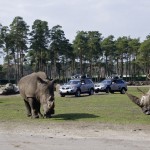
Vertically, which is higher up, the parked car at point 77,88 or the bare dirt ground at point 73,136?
the parked car at point 77,88

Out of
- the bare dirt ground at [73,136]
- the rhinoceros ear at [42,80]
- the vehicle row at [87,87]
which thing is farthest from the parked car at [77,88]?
the bare dirt ground at [73,136]

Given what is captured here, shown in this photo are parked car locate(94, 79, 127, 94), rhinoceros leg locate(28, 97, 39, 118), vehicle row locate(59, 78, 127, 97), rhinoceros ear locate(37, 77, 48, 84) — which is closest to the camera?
rhinoceros ear locate(37, 77, 48, 84)

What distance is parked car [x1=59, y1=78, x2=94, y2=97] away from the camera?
44.0 metres

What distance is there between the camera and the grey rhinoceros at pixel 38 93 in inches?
760

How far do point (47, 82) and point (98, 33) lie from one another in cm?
8233

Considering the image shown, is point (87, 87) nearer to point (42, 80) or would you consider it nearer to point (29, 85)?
point (29, 85)

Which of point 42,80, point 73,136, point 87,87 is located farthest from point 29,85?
point 87,87

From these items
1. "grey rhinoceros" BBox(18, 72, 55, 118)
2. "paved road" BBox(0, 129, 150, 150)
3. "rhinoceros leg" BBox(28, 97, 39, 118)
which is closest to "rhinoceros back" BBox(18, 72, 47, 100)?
"grey rhinoceros" BBox(18, 72, 55, 118)

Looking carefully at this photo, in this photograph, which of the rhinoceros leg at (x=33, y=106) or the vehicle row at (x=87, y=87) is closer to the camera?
the rhinoceros leg at (x=33, y=106)

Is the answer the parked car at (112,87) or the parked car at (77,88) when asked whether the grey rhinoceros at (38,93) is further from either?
the parked car at (112,87)

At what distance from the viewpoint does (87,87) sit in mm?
46312

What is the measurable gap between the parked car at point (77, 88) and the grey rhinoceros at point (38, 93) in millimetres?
22298

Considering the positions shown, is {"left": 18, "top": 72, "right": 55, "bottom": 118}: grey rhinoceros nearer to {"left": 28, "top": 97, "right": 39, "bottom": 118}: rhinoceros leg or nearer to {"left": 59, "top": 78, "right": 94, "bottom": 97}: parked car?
{"left": 28, "top": 97, "right": 39, "bottom": 118}: rhinoceros leg

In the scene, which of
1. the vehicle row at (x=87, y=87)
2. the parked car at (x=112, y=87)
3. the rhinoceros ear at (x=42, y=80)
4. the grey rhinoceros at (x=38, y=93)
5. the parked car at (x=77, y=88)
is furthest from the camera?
the parked car at (x=112, y=87)
